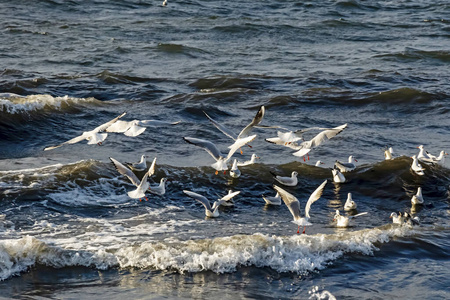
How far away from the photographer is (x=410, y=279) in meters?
7.45

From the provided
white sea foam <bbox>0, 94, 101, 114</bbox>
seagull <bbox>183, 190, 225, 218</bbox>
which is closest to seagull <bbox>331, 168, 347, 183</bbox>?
seagull <bbox>183, 190, 225, 218</bbox>

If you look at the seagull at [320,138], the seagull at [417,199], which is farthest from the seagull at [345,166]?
the seagull at [417,199]

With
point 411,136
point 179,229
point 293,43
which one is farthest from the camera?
point 293,43

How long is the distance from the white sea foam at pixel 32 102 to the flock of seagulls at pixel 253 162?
12.4ft

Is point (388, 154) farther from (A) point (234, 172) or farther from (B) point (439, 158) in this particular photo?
(A) point (234, 172)

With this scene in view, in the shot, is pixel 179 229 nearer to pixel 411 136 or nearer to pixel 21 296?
pixel 21 296

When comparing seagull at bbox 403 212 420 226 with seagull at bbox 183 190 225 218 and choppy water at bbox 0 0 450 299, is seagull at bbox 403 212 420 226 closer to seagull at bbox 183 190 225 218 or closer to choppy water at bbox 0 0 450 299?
A: choppy water at bbox 0 0 450 299

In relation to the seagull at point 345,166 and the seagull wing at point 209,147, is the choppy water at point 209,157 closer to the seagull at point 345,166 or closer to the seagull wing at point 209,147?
the seagull at point 345,166

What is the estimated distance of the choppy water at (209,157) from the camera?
7574mm

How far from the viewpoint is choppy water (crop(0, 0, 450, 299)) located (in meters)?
7.57

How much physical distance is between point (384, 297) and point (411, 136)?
7493 millimetres

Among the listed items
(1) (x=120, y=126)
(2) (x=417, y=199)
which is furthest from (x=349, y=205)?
(1) (x=120, y=126)

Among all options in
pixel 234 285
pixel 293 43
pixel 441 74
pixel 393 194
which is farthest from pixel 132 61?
pixel 234 285

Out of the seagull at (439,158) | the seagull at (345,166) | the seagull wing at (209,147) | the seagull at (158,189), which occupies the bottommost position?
the seagull at (158,189)
